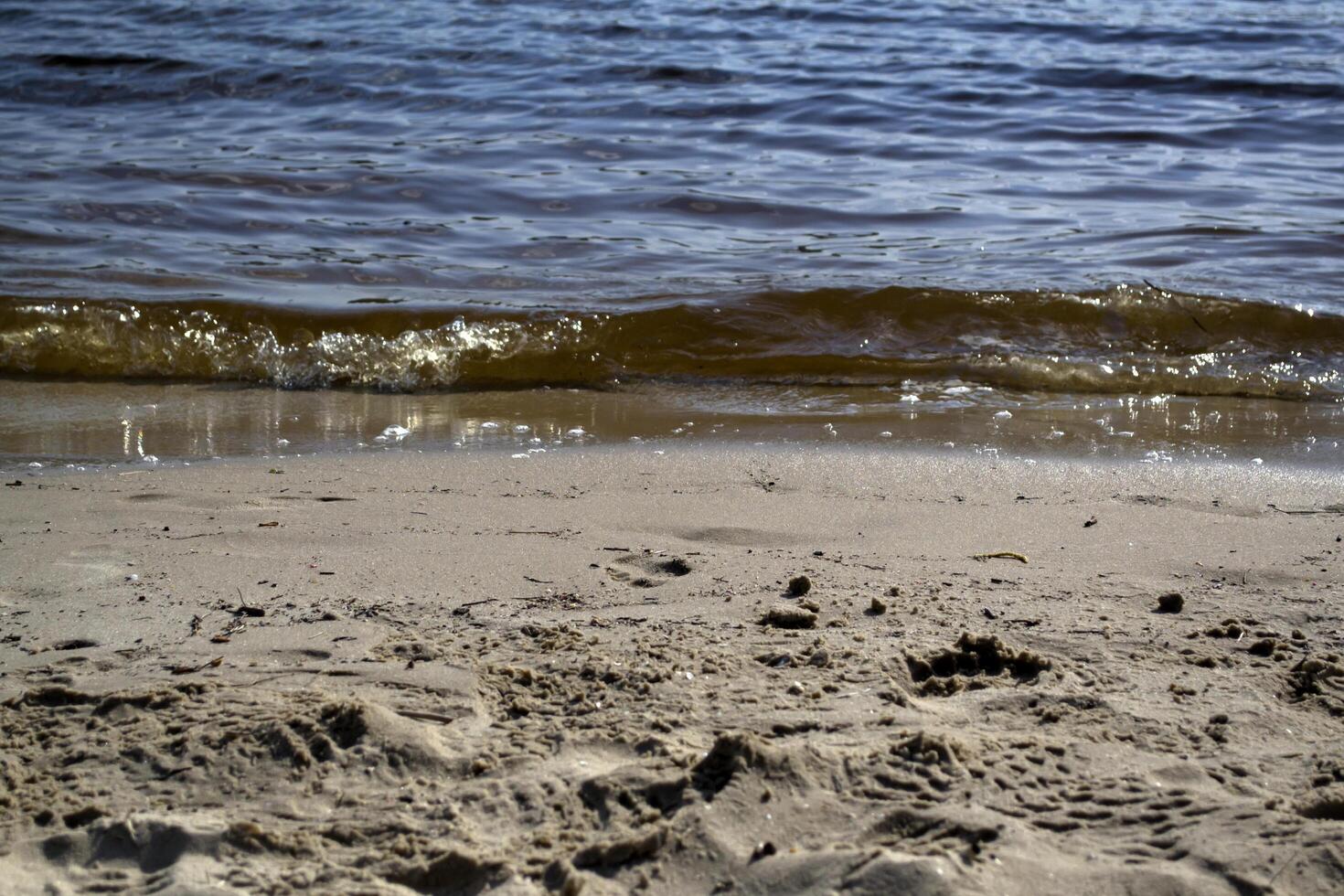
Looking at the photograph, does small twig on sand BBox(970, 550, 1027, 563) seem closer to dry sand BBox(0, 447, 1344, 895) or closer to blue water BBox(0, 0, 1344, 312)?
dry sand BBox(0, 447, 1344, 895)

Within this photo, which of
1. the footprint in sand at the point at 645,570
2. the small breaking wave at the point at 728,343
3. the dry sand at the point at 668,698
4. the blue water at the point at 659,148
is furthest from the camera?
the blue water at the point at 659,148

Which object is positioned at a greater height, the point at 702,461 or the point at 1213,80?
the point at 1213,80

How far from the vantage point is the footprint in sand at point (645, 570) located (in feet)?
8.59

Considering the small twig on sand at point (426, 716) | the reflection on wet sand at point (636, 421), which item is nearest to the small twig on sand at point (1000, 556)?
the reflection on wet sand at point (636, 421)

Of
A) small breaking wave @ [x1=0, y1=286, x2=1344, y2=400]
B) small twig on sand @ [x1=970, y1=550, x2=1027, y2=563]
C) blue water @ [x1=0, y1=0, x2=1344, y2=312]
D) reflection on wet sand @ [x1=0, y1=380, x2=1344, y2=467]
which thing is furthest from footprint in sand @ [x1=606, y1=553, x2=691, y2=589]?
blue water @ [x1=0, y1=0, x2=1344, y2=312]

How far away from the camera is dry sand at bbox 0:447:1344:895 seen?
161 cm

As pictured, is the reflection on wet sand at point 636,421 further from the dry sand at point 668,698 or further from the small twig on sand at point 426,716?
the small twig on sand at point 426,716

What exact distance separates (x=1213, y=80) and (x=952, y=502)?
920 cm

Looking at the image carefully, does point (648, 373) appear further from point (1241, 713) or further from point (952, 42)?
point (952, 42)

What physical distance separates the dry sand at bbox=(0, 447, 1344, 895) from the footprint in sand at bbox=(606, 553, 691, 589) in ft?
0.04

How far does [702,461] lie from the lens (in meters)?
3.71

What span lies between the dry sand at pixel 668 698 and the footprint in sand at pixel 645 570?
13 millimetres

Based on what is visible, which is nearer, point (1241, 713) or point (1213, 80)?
point (1241, 713)

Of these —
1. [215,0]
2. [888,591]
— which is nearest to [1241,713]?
[888,591]
